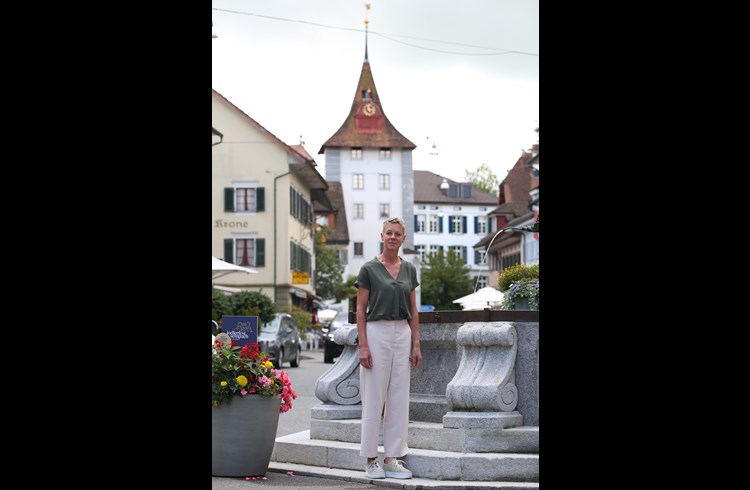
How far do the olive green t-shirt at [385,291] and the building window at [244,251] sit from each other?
4507cm

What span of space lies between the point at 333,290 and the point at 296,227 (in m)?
17.3

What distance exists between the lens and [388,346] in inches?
334

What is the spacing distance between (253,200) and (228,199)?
1.10 metres

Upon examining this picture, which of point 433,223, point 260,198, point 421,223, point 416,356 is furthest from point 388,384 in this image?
point 421,223

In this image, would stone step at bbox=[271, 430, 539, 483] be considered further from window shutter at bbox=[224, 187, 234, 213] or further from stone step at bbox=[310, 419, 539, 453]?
window shutter at bbox=[224, 187, 234, 213]

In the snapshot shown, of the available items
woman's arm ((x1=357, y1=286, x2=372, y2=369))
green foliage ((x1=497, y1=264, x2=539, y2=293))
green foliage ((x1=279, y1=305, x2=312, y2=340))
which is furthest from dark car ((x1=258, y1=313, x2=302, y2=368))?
woman's arm ((x1=357, y1=286, x2=372, y2=369))

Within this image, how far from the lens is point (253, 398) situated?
893cm

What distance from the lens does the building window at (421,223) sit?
126 m

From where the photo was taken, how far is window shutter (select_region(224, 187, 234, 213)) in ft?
174

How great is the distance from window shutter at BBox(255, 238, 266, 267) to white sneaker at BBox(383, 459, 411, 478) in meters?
45.0

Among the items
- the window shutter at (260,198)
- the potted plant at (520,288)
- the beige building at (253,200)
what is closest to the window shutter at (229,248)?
the beige building at (253,200)

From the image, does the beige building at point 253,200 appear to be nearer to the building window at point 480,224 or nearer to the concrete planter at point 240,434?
the concrete planter at point 240,434
